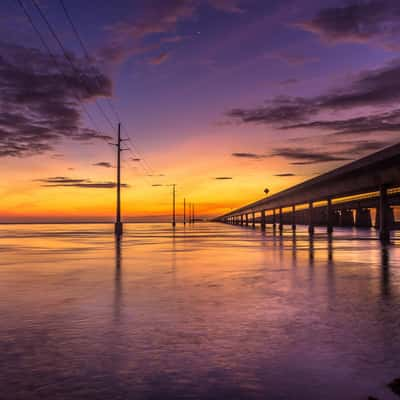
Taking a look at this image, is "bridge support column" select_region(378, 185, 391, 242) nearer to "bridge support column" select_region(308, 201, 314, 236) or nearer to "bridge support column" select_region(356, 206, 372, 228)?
"bridge support column" select_region(308, 201, 314, 236)

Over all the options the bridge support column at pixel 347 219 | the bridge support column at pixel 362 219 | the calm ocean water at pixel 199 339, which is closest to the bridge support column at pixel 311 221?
the calm ocean water at pixel 199 339

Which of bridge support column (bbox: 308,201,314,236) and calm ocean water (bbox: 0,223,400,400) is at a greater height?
bridge support column (bbox: 308,201,314,236)

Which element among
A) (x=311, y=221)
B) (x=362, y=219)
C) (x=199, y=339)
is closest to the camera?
(x=199, y=339)

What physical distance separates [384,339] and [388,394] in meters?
2.63

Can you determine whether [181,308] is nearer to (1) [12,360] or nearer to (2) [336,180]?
(1) [12,360]

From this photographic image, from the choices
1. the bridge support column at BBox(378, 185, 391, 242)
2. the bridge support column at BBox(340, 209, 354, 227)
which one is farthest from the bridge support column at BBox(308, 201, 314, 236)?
the bridge support column at BBox(340, 209, 354, 227)

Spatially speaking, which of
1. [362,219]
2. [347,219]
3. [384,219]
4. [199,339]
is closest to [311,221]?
[384,219]

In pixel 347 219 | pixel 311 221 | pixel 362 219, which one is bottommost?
pixel 311 221

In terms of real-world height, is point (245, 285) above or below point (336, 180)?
below

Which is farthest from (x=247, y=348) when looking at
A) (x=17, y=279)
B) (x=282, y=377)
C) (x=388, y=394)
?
(x=17, y=279)

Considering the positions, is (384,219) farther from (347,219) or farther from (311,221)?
(347,219)

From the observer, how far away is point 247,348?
7234 mm

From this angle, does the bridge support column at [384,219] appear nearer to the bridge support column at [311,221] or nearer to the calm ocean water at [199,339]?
the bridge support column at [311,221]

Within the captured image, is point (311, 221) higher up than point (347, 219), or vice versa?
point (347, 219)
